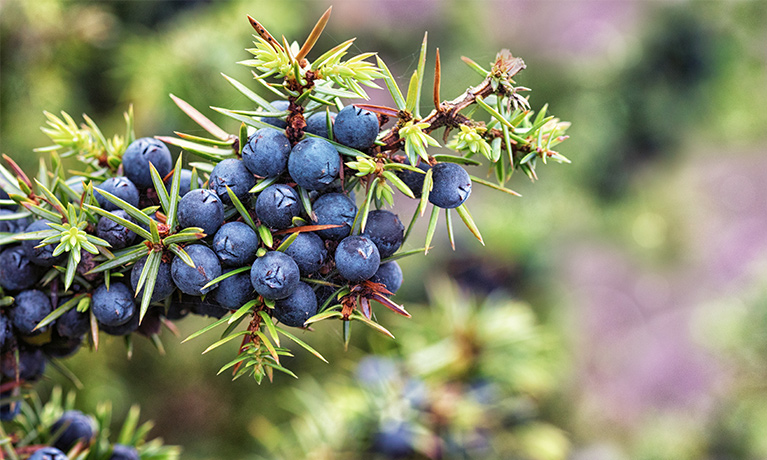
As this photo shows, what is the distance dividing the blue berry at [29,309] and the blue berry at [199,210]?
0.12m

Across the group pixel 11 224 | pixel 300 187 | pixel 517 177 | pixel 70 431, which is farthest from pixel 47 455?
pixel 517 177

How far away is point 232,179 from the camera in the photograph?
33 centimetres

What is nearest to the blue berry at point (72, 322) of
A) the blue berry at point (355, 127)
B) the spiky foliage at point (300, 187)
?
the spiky foliage at point (300, 187)

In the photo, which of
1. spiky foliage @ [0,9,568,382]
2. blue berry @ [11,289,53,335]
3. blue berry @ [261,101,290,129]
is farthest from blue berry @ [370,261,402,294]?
blue berry @ [11,289,53,335]

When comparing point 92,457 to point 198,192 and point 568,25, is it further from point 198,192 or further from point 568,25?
point 568,25

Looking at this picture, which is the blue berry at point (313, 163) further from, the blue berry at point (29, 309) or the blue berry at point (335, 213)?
the blue berry at point (29, 309)

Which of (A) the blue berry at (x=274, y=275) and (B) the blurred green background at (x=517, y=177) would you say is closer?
(A) the blue berry at (x=274, y=275)

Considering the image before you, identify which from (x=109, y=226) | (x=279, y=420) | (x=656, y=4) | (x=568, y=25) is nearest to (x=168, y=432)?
(x=279, y=420)

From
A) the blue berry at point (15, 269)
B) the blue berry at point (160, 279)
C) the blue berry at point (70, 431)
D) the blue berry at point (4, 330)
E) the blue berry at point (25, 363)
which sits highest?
the blue berry at point (160, 279)

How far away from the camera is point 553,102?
1714mm

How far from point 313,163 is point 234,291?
89 mm

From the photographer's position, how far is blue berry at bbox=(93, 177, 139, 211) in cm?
35

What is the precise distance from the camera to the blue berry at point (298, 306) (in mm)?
323

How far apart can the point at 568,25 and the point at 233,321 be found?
11.6ft
